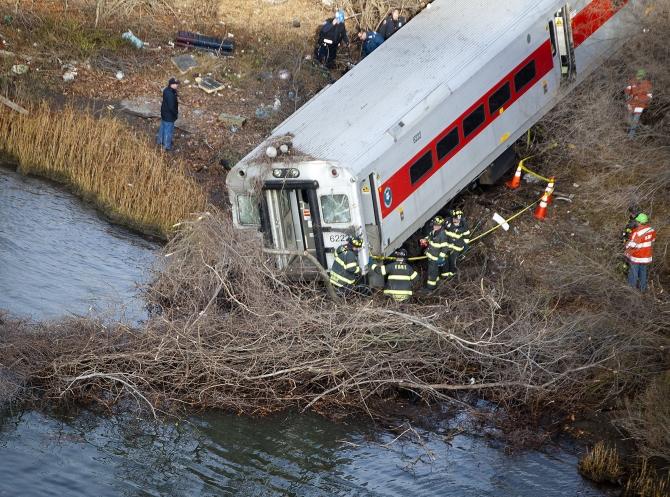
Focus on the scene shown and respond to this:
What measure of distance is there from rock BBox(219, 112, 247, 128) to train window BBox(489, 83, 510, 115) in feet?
20.7

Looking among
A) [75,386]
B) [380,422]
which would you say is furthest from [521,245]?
[75,386]

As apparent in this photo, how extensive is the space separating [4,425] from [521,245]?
9424mm

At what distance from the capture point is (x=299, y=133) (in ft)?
63.5

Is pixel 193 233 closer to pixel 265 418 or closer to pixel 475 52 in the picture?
pixel 265 418

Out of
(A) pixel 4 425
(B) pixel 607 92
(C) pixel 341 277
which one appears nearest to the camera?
(A) pixel 4 425

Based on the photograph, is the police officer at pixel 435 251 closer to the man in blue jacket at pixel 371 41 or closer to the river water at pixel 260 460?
the river water at pixel 260 460

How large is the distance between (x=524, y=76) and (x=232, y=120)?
21.9ft

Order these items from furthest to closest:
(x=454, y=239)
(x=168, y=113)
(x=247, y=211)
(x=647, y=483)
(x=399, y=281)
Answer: (x=168, y=113), (x=454, y=239), (x=247, y=211), (x=399, y=281), (x=647, y=483)

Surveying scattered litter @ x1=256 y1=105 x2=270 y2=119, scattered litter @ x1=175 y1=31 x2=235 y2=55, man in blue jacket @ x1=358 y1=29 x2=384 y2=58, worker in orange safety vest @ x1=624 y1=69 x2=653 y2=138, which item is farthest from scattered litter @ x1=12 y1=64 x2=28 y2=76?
worker in orange safety vest @ x1=624 y1=69 x2=653 y2=138

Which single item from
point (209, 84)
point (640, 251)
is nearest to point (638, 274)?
point (640, 251)

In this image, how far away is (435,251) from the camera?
64.2ft

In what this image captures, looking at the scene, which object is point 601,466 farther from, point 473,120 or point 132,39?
point 132,39

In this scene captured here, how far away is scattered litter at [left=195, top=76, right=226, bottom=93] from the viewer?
26.4 meters

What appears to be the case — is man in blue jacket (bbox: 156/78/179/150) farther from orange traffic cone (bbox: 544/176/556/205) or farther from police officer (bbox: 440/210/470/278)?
orange traffic cone (bbox: 544/176/556/205)
